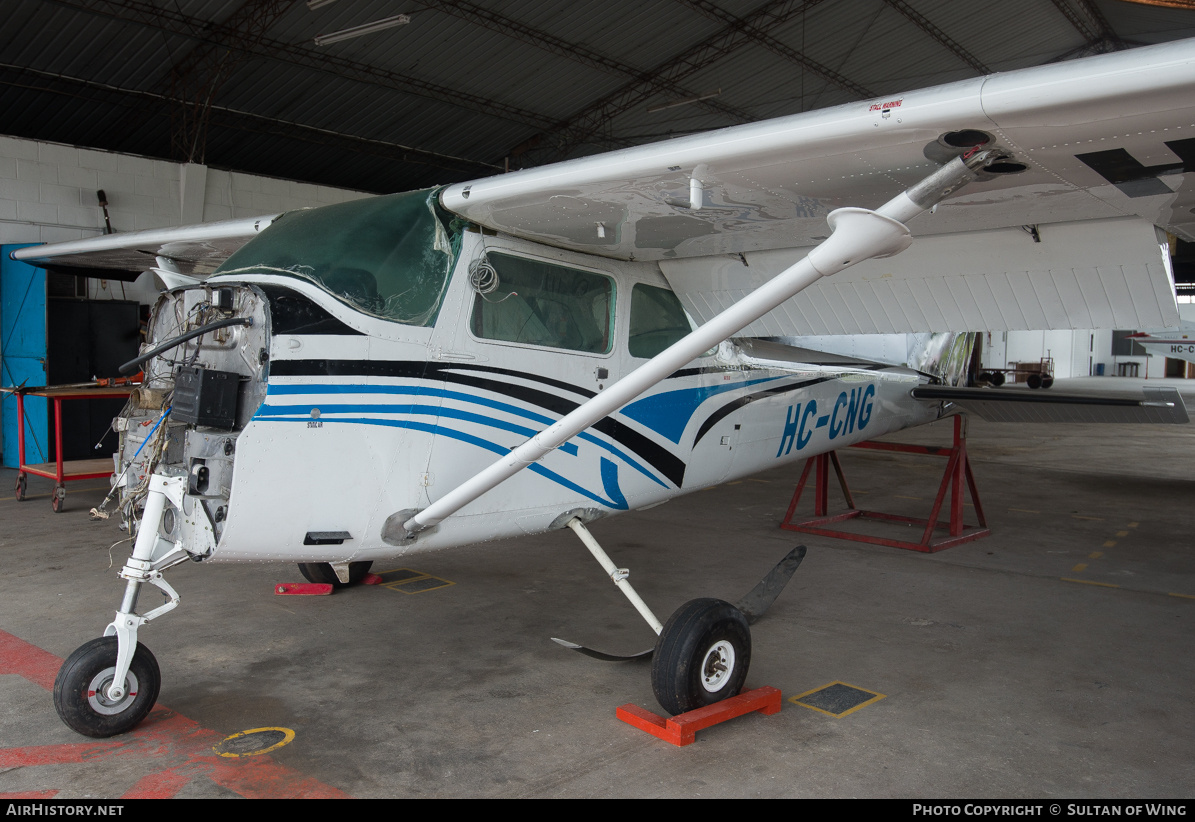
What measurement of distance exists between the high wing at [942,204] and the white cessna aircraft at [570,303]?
0.01m

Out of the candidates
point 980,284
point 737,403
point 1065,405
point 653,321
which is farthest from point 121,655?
point 1065,405

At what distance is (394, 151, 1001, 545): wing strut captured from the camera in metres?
2.93

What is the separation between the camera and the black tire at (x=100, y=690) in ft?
10.9

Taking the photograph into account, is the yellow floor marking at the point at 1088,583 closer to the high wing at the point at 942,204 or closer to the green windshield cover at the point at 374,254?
the high wing at the point at 942,204

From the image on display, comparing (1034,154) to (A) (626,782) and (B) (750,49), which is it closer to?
(A) (626,782)

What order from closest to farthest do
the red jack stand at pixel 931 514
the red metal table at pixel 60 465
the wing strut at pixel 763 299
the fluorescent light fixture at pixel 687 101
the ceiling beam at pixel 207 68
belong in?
the wing strut at pixel 763 299
the red jack stand at pixel 931 514
the red metal table at pixel 60 465
the ceiling beam at pixel 207 68
the fluorescent light fixture at pixel 687 101

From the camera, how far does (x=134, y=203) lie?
13094 mm

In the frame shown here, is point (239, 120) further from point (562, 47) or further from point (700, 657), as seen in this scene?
point (700, 657)

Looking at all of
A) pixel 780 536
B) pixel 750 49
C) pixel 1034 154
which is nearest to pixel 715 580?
pixel 780 536

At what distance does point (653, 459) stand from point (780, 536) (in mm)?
3453

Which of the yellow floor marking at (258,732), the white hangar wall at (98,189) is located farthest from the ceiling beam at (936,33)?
the yellow floor marking at (258,732)

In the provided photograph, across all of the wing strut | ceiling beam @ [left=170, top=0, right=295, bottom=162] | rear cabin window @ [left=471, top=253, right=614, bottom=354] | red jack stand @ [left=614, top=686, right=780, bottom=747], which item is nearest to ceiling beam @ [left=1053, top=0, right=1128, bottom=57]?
ceiling beam @ [left=170, top=0, right=295, bottom=162]

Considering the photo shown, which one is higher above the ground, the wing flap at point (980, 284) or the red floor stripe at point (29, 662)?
the wing flap at point (980, 284)

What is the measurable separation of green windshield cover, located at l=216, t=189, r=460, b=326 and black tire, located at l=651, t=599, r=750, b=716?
1.82 m
